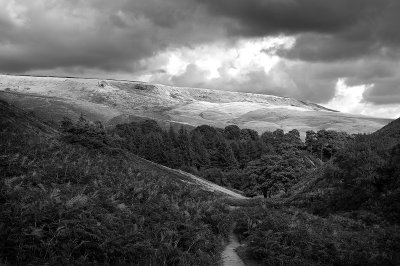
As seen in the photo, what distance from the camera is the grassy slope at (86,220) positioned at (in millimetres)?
12562

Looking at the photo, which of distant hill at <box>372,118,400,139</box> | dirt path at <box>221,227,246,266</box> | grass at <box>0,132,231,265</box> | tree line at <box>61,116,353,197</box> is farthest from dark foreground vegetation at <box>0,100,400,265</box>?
tree line at <box>61,116,353,197</box>

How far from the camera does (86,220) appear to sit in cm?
1405

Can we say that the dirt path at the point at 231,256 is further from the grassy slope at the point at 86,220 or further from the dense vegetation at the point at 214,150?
the dense vegetation at the point at 214,150

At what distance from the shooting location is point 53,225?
43.8ft

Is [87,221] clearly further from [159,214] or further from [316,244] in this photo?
[316,244]

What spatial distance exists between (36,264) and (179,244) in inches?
256

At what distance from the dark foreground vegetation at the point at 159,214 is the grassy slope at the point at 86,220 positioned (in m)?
0.05

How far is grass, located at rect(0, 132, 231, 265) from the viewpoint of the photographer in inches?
493

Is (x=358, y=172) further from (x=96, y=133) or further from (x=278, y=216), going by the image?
(x=96, y=133)

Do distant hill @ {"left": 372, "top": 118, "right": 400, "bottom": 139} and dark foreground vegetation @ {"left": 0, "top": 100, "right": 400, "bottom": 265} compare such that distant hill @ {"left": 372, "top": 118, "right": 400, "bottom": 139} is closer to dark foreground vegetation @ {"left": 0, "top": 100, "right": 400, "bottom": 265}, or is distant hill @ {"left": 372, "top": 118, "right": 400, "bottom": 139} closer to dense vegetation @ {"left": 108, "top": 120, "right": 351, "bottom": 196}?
dark foreground vegetation @ {"left": 0, "top": 100, "right": 400, "bottom": 265}

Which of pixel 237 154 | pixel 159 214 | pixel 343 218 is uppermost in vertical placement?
pixel 159 214

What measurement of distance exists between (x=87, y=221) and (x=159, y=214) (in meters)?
5.09

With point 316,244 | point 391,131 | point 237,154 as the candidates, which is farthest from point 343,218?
point 237,154

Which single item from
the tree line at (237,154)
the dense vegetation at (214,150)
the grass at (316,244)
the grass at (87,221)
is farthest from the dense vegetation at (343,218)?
the dense vegetation at (214,150)
